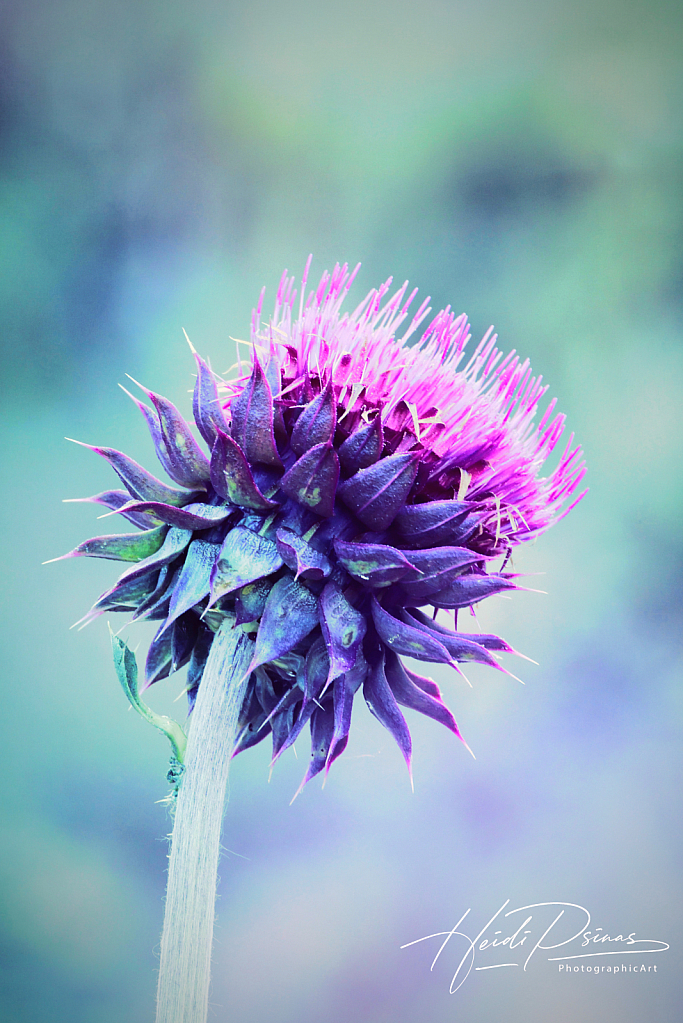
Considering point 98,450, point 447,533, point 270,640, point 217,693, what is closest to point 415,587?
point 447,533

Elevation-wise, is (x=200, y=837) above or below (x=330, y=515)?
below

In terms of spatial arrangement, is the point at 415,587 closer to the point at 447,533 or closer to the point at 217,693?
the point at 447,533

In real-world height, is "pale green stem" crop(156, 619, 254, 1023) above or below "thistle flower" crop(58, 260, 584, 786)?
below

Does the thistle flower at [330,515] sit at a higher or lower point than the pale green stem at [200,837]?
higher
